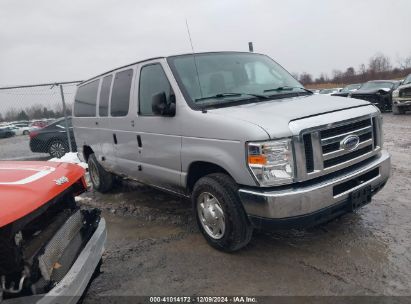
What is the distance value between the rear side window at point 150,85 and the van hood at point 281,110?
0.89m

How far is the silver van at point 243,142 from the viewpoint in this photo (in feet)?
10.3

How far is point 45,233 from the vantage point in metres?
2.69

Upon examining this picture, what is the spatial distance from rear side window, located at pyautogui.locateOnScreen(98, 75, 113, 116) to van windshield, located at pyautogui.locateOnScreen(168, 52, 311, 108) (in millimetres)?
1661

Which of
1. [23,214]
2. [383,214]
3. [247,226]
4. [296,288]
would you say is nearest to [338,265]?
[296,288]

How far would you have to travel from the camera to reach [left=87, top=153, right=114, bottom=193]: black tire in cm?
648

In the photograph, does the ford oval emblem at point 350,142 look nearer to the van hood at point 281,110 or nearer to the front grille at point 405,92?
the van hood at point 281,110

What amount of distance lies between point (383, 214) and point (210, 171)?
2266 mm

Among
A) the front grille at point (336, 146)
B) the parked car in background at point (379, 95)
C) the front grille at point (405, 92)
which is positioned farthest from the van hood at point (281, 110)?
the parked car in background at point (379, 95)

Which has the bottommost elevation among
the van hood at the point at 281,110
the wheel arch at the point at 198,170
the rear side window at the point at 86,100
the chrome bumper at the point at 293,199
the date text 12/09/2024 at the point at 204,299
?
the date text 12/09/2024 at the point at 204,299

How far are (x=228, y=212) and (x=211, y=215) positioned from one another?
0.32 m

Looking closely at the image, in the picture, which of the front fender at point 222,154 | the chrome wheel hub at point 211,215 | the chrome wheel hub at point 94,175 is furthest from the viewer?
the chrome wheel hub at point 94,175

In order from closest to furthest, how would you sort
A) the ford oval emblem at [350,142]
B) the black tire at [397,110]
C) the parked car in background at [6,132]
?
the ford oval emblem at [350,142], the black tire at [397,110], the parked car in background at [6,132]

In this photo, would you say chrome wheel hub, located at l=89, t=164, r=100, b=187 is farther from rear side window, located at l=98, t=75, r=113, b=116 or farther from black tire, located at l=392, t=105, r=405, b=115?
black tire, located at l=392, t=105, r=405, b=115

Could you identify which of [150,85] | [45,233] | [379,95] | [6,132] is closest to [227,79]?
[150,85]
